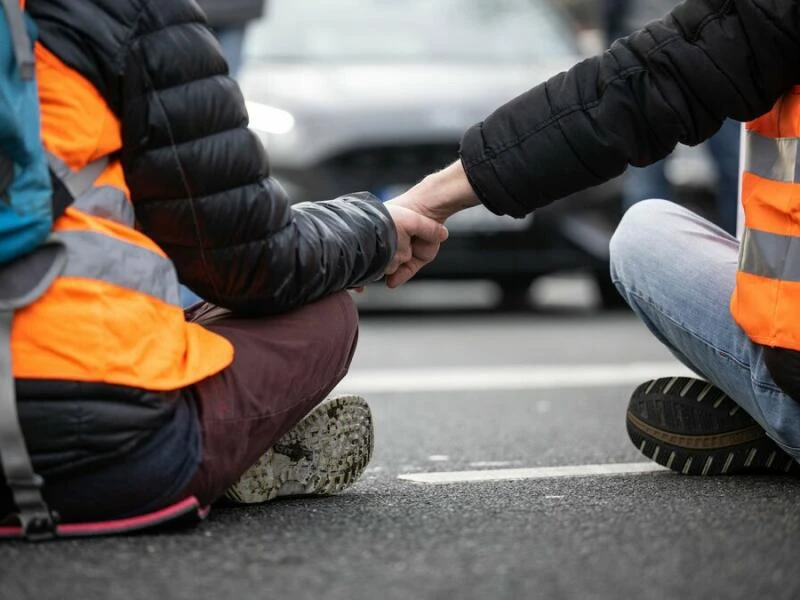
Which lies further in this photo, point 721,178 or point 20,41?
point 721,178

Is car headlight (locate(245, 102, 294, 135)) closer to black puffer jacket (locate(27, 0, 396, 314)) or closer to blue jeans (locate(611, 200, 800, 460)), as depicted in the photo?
blue jeans (locate(611, 200, 800, 460))

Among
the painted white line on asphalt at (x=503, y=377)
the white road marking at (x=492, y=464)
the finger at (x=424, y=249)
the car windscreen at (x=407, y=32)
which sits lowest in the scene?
the painted white line on asphalt at (x=503, y=377)

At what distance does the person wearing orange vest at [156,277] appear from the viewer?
7.16 feet

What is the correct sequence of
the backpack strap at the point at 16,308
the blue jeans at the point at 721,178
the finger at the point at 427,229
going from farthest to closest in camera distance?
1. the blue jeans at the point at 721,178
2. the finger at the point at 427,229
3. the backpack strap at the point at 16,308

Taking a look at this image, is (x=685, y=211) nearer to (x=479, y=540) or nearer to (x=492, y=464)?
(x=492, y=464)

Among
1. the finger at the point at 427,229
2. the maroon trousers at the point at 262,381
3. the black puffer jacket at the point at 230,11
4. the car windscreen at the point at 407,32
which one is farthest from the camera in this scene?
the car windscreen at the point at 407,32

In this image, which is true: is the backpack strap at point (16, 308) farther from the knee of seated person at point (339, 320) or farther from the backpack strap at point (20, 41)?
the knee of seated person at point (339, 320)

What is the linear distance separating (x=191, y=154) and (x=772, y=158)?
97 centimetres

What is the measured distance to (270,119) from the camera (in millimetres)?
6918

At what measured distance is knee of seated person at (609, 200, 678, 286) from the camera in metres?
2.91

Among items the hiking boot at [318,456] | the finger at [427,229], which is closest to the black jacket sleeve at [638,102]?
the finger at [427,229]

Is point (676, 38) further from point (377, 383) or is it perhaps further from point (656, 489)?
point (377, 383)

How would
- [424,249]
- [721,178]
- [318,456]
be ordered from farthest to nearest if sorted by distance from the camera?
[721,178], [424,249], [318,456]

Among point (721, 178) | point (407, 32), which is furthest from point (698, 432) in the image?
point (407, 32)
